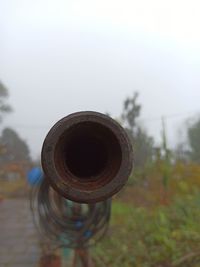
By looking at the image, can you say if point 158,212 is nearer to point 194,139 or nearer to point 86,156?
point 194,139

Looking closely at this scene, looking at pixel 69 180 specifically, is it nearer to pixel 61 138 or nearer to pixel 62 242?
pixel 61 138

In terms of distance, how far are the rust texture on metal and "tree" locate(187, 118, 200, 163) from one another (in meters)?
8.31

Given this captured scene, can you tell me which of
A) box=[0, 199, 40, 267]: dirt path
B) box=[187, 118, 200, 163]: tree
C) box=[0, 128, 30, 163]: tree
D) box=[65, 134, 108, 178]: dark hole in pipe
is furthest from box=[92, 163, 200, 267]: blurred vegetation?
box=[65, 134, 108, 178]: dark hole in pipe

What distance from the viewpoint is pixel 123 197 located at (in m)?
8.67

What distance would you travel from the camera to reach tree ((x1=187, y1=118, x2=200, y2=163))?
9.39 meters

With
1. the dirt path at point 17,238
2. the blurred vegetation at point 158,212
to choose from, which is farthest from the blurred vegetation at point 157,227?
the dirt path at point 17,238

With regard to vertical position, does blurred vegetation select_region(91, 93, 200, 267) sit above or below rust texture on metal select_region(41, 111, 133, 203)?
above

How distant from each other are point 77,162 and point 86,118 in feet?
0.39

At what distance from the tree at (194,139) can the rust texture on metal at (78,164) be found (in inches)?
327

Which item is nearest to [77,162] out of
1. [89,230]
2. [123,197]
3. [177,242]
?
[89,230]

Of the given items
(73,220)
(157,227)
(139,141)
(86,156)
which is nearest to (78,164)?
(86,156)

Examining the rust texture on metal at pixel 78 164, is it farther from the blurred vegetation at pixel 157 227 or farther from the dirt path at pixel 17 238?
the dirt path at pixel 17 238

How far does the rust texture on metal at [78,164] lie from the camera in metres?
0.90

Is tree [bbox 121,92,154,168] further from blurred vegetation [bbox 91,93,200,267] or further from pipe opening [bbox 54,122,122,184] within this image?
pipe opening [bbox 54,122,122,184]
